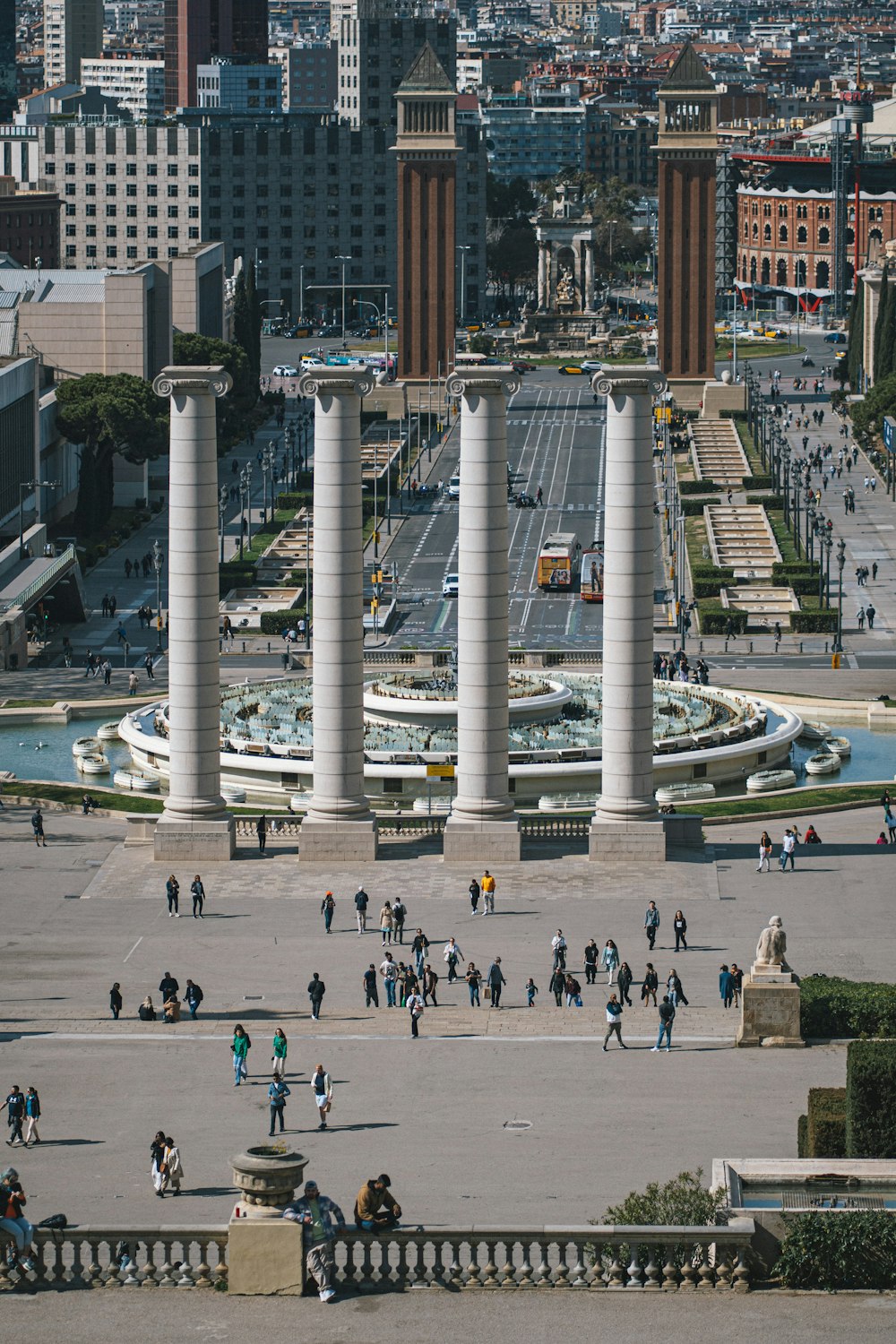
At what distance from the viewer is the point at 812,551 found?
552ft

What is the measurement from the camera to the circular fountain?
10025 centimetres

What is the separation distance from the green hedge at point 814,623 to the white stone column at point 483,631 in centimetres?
6094

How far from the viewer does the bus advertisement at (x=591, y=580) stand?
6240 inches

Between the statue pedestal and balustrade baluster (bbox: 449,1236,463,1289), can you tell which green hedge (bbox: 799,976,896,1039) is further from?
balustrade baluster (bbox: 449,1236,463,1289)

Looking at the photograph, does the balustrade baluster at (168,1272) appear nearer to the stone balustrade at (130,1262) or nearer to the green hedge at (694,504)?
the stone balustrade at (130,1262)

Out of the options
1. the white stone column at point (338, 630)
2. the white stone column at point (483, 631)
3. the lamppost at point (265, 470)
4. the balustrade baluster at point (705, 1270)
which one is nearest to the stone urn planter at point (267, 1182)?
the balustrade baluster at point (705, 1270)

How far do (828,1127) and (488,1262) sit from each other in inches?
351

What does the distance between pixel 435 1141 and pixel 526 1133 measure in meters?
1.86

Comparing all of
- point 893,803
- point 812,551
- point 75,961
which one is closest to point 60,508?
point 812,551

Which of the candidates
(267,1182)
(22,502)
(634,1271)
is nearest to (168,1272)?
(267,1182)

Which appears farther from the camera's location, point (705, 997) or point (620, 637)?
point (620, 637)

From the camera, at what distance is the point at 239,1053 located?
218ft

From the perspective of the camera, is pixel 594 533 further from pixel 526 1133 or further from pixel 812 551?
pixel 526 1133

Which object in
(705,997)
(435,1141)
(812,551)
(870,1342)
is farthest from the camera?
(812,551)
